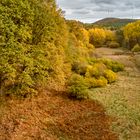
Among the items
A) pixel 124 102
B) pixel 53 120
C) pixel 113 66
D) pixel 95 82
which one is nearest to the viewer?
pixel 53 120

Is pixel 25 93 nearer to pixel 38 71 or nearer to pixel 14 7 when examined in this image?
pixel 38 71

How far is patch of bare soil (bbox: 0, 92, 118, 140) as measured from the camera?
104ft

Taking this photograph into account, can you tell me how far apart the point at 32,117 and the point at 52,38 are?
1117 centimetres

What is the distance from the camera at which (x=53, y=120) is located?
35.1 m

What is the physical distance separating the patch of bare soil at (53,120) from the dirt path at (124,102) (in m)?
1.17

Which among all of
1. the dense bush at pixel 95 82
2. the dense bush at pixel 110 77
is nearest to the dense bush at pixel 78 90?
the dense bush at pixel 95 82

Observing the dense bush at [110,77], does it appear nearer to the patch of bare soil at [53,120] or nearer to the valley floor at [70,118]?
the valley floor at [70,118]

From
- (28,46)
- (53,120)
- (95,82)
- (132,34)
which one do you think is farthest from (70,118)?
(132,34)

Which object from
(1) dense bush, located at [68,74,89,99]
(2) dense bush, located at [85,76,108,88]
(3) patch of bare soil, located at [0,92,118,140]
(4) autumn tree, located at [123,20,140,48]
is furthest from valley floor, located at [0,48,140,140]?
(4) autumn tree, located at [123,20,140,48]

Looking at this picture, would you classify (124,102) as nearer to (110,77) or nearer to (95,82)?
(95,82)

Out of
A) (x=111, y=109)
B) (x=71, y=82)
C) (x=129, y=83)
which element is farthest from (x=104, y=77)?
(x=111, y=109)

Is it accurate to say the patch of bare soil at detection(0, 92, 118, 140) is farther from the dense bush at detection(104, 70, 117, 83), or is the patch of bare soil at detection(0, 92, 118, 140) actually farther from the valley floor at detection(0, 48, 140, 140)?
the dense bush at detection(104, 70, 117, 83)

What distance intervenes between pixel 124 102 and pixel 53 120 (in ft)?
36.9

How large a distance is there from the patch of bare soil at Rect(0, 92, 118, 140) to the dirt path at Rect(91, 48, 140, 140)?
3.84ft
